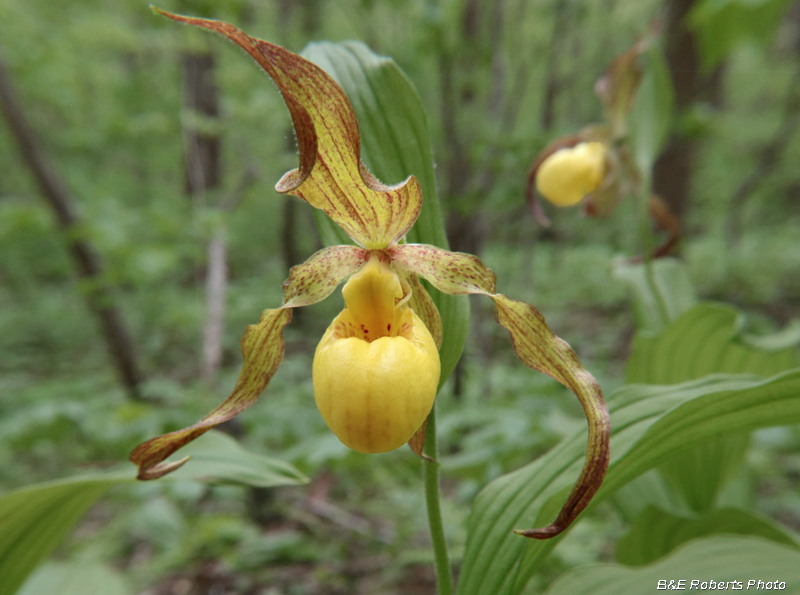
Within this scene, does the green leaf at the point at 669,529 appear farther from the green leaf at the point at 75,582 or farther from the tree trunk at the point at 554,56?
the tree trunk at the point at 554,56

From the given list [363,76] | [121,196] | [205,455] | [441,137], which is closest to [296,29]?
[441,137]

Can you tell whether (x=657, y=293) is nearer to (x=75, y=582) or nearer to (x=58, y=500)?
(x=58, y=500)

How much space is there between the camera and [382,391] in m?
0.62

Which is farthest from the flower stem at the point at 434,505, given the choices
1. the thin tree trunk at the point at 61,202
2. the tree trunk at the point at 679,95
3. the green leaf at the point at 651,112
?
the tree trunk at the point at 679,95

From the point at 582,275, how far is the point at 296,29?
173 inches

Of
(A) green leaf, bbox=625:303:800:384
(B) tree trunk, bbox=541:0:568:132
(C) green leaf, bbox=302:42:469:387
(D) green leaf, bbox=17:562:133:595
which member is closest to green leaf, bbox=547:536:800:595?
(C) green leaf, bbox=302:42:469:387

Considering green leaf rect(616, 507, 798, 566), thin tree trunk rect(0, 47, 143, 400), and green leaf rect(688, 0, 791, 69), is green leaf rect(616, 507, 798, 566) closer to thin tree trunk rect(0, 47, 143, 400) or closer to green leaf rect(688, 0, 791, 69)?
green leaf rect(688, 0, 791, 69)

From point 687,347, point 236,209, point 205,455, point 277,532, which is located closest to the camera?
point 205,455

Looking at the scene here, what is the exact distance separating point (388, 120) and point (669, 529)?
1.22 meters

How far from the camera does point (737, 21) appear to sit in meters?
1.17

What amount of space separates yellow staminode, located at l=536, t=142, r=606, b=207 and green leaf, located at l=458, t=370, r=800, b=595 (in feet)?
3.96

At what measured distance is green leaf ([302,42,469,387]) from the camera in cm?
75

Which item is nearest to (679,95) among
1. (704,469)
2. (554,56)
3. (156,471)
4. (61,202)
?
(554,56)

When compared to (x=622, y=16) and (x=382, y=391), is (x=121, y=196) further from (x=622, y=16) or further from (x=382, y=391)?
(x=382, y=391)
